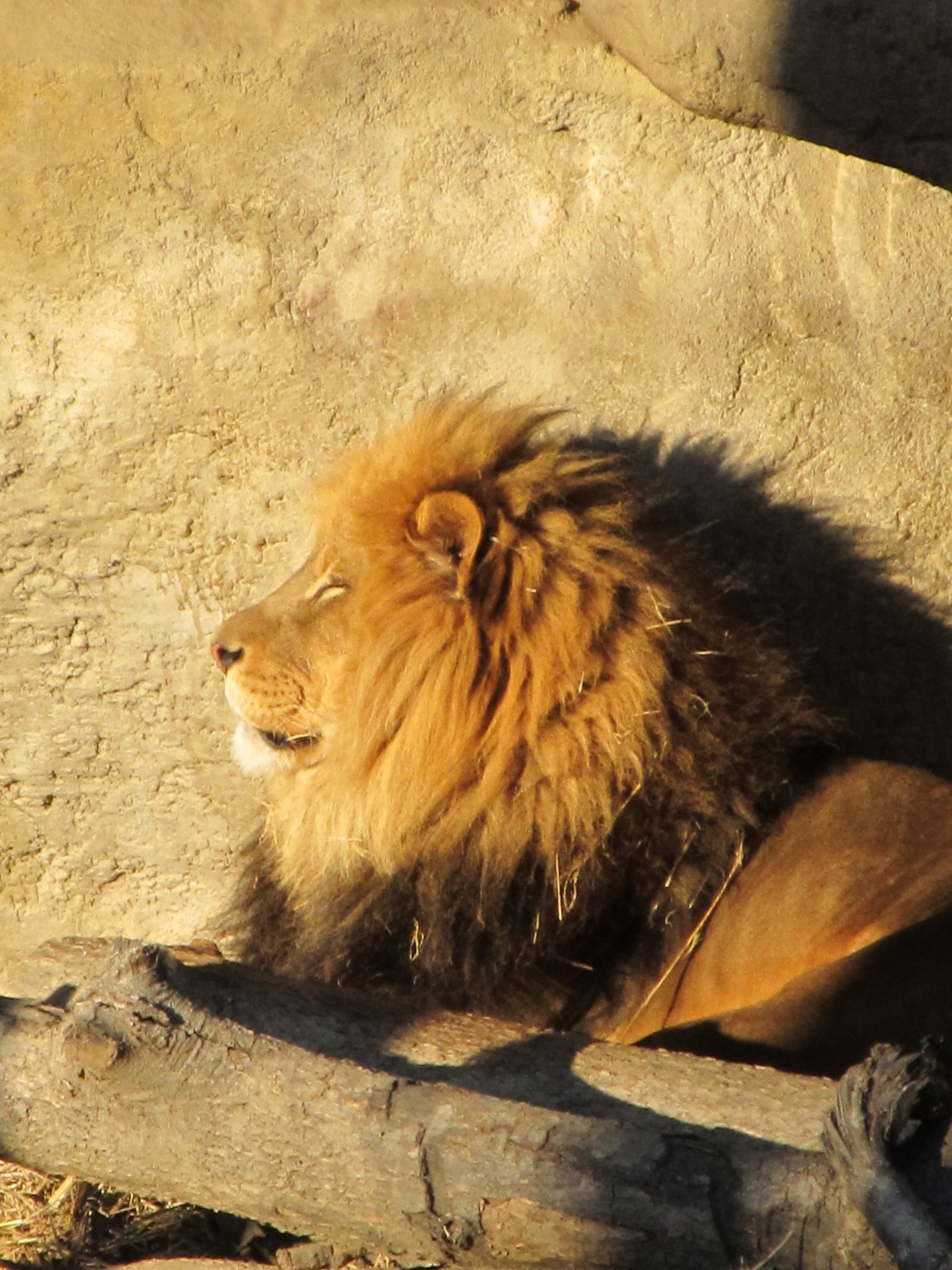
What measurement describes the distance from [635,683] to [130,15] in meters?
1.70

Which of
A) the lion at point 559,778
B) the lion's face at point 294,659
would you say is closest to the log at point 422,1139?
the lion at point 559,778

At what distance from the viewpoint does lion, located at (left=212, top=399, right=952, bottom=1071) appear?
2.75 m

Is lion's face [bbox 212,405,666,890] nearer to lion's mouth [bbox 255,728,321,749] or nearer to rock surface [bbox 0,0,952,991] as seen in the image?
lion's mouth [bbox 255,728,321,749]

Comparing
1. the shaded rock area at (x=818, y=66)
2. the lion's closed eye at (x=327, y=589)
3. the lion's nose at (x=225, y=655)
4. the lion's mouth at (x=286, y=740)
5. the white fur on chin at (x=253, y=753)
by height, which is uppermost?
the shaded rock area at (x=818, y=66)

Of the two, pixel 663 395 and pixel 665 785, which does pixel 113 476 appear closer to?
pixel 663 395

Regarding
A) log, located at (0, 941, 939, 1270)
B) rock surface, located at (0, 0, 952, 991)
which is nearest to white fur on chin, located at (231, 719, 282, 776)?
rock surface, located at (0, 0, 952, 991)

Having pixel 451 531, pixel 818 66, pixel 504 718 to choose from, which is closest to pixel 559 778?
pixel 504 718

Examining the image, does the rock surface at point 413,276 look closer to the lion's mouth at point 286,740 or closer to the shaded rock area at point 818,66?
the shaded rock area at point 818,66

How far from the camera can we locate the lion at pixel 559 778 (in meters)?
2.75

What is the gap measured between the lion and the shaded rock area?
73 cm

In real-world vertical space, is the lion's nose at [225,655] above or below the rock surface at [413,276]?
below

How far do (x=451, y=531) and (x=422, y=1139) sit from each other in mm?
1177

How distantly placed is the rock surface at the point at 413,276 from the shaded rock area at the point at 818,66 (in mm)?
229

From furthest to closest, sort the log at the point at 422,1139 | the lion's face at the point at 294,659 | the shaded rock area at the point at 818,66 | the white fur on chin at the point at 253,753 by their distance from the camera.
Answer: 1. the white fur on chin at the point at 253,753
2. the lion's face at the point at 294,659
3. the shaded rock area at the point at 818,66
4. the log at the point at 422,1139
